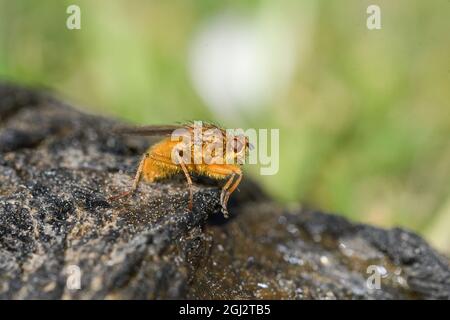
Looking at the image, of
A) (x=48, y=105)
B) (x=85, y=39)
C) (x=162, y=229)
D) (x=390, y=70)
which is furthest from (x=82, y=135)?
(x=390, y=70)

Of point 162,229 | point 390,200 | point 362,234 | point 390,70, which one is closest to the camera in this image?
point 162,229

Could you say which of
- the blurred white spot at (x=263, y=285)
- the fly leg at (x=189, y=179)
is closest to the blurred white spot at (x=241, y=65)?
the fly leg at (x=189, y=179)

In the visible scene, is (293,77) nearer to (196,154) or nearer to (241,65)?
(241,65)

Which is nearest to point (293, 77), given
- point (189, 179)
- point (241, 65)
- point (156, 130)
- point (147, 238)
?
point (241, 65)

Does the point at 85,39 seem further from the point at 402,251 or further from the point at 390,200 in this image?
the point at 402,251

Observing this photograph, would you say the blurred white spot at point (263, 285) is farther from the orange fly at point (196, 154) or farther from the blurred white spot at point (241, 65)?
the blurred white spot at point (241, 65)
